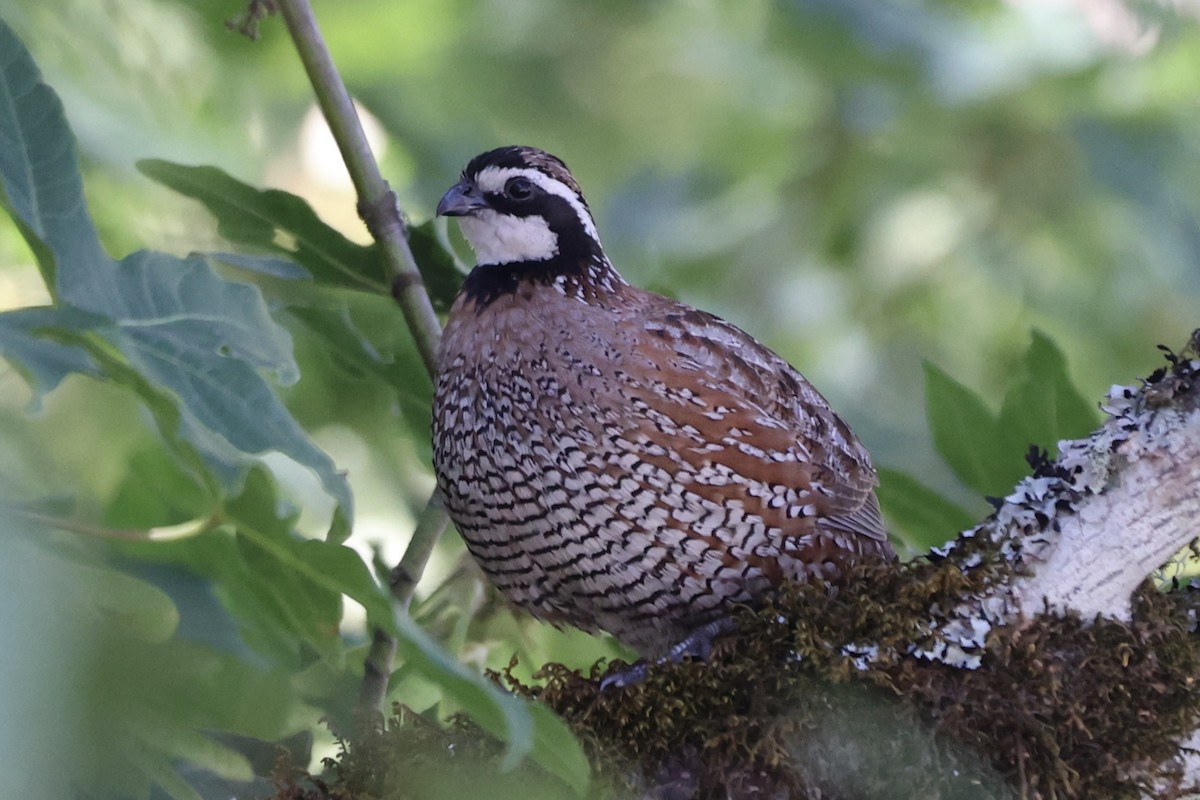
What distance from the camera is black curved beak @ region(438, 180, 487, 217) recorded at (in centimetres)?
304

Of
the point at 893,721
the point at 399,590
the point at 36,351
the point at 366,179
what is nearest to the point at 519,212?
the point at 366,179

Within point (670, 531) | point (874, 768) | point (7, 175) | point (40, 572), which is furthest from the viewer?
point (670, 531)

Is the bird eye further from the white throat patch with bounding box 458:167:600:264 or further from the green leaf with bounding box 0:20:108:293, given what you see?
the green leaf with bounding box 0:20:108:293

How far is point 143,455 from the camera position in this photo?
2.46 metres

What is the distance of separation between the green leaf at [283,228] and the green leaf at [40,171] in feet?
3.64

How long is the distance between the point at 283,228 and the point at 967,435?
5.02 ft

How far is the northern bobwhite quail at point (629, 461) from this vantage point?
2.60 m

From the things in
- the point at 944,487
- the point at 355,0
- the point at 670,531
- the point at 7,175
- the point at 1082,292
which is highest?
the point at 1082,292

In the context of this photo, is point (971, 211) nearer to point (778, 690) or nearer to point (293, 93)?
point (293, 93)

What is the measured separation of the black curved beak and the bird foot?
1.08m

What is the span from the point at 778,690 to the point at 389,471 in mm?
1859

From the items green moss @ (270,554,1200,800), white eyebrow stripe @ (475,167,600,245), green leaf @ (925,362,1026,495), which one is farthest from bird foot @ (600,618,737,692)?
white eyebrow stripe @ (475,167,600,245)

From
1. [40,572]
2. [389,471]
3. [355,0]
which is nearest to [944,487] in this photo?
[389,471]

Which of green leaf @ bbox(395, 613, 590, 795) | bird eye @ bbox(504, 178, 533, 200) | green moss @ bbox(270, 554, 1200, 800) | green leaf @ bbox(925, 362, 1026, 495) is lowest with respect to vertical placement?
green leaf @ bbox(395, 613, 590, 795)
